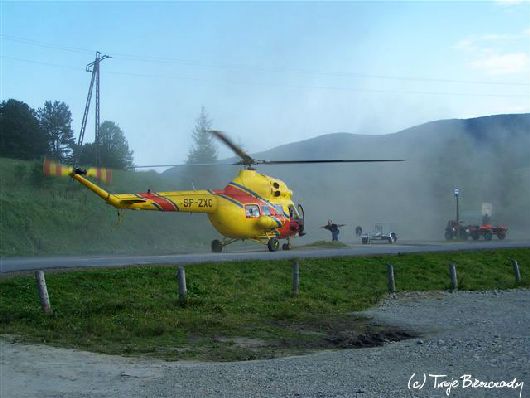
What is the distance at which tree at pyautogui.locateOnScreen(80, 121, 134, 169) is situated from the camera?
54375 millimetres

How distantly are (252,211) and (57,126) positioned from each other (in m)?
32.5

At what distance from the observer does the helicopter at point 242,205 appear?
91.8ft

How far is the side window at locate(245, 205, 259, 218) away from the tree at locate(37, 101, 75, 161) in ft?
99.9

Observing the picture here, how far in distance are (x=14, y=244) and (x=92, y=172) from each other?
16.2m

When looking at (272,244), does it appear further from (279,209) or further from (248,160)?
(248,160)

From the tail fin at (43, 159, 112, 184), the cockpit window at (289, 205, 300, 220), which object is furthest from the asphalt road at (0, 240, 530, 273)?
the cockpit window at (289, 205, 300, 220)

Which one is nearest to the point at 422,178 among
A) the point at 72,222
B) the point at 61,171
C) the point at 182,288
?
the point at 72,222

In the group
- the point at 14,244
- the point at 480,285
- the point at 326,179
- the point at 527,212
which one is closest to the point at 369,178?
the point at 326,179

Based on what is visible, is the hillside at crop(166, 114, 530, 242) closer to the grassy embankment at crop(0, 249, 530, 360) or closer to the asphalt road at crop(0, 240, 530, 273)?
the asphalt road at crop(0, 240, 530, 273)

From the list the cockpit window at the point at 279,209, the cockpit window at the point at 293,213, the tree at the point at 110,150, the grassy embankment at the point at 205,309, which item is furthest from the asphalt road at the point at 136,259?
the tree at the point at 110,150

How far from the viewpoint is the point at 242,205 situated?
31.1 meters

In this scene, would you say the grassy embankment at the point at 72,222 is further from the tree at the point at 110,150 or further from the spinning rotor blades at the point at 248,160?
the spinning rotor blades at the point at 248,160

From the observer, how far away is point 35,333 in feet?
42.2

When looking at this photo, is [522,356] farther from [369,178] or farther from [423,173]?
[423,173]
